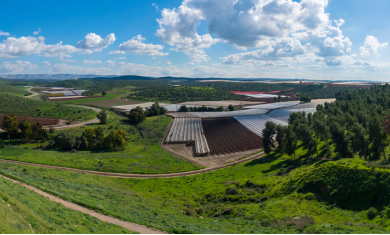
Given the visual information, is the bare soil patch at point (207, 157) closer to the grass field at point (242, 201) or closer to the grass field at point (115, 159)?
the grass field at point (115, 159)

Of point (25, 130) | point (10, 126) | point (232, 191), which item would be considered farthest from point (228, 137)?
point (10, 126)

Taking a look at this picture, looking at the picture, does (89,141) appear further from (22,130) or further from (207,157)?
(207,157)

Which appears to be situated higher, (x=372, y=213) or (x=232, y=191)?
(x=372, y=213)

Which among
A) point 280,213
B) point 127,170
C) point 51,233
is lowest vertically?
point 127,170

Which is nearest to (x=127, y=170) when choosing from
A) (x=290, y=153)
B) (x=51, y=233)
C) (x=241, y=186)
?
(x=241, y=186)

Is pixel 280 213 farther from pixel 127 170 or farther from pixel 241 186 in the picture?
pixel 127 170

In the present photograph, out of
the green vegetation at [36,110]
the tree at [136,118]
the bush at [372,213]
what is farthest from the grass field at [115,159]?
the green vegetation at [36,110]

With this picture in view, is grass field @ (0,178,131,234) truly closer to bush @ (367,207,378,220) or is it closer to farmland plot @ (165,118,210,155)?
bush @ (367,207,378,220)
